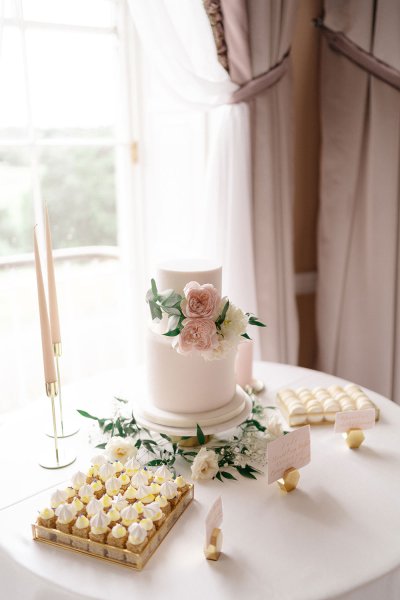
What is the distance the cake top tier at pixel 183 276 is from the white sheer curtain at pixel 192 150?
93 cm

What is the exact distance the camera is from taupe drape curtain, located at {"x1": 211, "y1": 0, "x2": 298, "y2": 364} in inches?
83.7

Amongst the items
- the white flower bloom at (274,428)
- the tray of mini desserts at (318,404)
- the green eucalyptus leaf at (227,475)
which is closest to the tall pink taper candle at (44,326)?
the green eucalyptus leaf at (227,475)

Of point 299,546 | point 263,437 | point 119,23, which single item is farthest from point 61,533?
point 119,23

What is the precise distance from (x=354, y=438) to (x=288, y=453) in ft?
0.84

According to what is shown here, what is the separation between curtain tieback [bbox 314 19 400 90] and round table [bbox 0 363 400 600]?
4.89ft

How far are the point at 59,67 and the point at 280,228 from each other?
1073mm

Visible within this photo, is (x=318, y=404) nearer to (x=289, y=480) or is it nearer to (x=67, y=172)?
(x=289, y=480)

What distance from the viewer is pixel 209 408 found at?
1392 millimetres

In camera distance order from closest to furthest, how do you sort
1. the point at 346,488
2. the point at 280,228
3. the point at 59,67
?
the point at 346,488 → the point at 59,67 → the point at 280,228

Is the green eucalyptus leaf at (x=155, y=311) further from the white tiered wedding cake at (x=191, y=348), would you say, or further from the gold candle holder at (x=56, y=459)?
the gold candle holder at (x=56, y=459)

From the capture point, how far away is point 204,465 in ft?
4.25

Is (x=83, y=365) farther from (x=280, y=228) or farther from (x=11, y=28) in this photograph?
(x=11, y=28)

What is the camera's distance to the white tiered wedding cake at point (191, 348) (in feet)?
4.15

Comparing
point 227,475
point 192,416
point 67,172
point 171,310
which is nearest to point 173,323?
point 171,310
